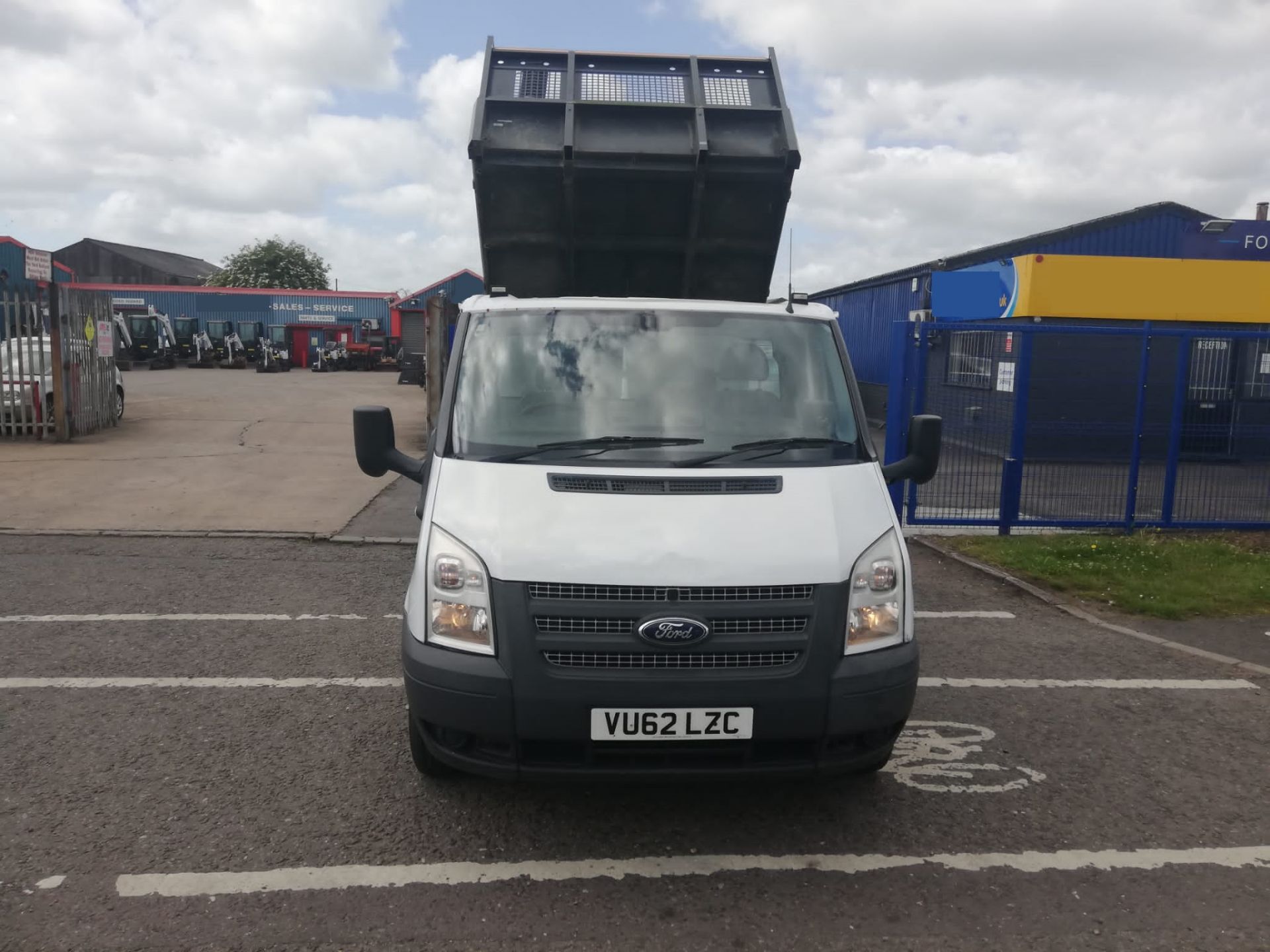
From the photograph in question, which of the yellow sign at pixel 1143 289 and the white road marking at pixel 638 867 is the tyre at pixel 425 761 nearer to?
the white road marking at pixel 638 867

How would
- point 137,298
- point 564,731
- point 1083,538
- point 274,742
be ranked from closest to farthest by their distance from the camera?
point 564,731 < point 274,742 < point 1083,538 < point 137,298

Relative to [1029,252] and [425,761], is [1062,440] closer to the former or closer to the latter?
[425,761]

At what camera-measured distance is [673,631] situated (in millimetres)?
3316

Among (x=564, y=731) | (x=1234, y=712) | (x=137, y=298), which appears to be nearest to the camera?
(x=564, y=731)

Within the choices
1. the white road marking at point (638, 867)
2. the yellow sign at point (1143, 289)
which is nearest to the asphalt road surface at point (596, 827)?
the white road marking at point (638, 867)

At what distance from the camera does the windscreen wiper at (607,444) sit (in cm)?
395

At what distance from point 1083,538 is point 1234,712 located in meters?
4.47

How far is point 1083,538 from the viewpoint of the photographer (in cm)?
948

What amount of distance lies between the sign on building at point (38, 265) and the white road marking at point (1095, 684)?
14.4m

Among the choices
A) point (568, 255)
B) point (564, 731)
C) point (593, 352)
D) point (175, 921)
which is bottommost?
point (175, 921)

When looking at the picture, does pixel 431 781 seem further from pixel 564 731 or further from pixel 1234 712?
pixel 1234 712

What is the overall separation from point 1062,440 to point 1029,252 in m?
10.4

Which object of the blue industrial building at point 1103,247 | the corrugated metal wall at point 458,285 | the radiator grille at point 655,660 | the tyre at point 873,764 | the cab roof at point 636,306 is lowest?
the tyre at point 873,764

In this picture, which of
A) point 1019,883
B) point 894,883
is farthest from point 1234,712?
point 894,883
